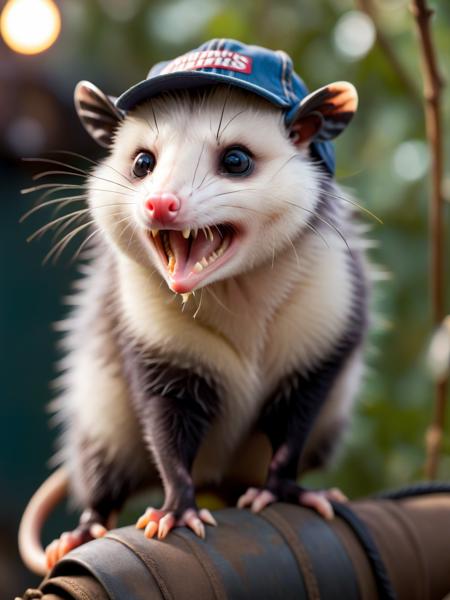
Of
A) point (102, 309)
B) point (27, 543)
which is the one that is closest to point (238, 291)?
point (102, 309)

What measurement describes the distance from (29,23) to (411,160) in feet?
2.81

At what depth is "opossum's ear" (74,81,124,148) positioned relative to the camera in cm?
109

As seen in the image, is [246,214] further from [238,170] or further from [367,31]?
[367,31]

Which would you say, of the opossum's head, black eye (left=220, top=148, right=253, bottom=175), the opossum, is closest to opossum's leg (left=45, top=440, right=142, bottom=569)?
the opossum

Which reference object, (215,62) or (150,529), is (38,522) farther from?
(215,62)

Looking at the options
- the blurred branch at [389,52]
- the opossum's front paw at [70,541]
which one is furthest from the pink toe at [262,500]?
the blurred branch at [389,52]

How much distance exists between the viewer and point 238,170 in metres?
1.02

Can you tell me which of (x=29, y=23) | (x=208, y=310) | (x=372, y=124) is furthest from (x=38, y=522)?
(x=372, y=124)

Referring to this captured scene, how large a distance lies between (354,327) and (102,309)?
36 cm

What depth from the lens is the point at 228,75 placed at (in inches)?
39.0

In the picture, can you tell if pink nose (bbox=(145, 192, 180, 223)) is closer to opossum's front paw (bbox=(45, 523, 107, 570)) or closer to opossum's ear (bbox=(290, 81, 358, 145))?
opossum's ear (bbox=(290, 81, 358, 145))

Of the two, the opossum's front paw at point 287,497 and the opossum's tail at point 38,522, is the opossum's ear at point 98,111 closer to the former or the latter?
the opossum's front paw at point 287,497

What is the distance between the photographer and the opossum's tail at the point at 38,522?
4.21 ft

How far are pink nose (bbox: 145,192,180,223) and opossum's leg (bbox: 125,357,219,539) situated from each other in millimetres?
290
